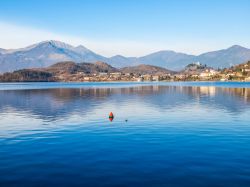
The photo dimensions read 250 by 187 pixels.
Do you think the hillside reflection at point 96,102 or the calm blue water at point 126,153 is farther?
the hillside reflection at point 96,102

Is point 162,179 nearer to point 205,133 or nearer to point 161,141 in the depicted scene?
point 161,141

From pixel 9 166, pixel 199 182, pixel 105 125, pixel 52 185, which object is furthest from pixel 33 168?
pixel 105 125

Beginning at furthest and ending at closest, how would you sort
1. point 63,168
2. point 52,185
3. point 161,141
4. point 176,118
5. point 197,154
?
1. point 176,118
2. point 161,141
3. point 197,154
4. point 63,168
5. point 52,185

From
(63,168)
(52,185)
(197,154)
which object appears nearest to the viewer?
(52,185)

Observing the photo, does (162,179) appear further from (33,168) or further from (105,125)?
(105,125)

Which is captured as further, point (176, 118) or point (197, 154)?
point (176, 118)

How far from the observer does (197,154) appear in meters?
32.8

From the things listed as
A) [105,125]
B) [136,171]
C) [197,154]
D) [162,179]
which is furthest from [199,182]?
[105,125]

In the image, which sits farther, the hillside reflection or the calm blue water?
the hillside reflection

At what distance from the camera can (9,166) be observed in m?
28.9

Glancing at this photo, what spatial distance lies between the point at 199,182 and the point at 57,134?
2791cm

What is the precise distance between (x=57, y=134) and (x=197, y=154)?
23395mm

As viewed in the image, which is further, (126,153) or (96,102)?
(96,102)

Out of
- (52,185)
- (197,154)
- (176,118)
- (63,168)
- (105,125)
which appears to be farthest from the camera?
(176,118)
